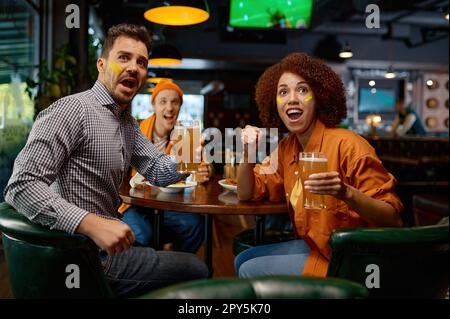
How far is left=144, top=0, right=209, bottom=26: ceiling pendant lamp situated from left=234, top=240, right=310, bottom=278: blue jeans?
1.91 metres

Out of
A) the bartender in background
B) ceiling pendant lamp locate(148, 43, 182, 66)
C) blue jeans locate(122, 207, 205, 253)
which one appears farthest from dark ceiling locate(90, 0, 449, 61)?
blue jeans locate(122, 207, 205, 253)

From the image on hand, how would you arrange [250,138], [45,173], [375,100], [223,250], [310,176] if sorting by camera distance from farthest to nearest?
[375,100] < [223,250] < [250,138] < [310,176] < [45,173]

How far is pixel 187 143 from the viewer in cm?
217

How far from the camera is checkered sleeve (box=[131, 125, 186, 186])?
6.83 ft

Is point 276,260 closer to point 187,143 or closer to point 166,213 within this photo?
point 187,143

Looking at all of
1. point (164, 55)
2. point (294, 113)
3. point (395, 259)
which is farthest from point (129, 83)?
point (164, 55)

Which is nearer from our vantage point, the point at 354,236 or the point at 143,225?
the point at 354,236

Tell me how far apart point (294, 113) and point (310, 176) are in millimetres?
511

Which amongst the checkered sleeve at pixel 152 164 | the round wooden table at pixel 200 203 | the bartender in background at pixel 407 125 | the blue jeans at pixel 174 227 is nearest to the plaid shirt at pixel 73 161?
the checkered sleeve at pixel 152 164

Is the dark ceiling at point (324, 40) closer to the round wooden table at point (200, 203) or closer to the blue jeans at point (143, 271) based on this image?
the round wooden table at point (200, 203)

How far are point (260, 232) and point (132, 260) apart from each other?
1.04m

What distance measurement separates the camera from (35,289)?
1306 millimetres
